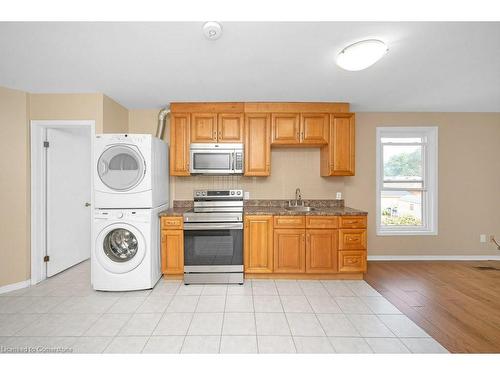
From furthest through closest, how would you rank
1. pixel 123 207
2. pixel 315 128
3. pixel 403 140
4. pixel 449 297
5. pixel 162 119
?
pixel 403 140, pixel 162 119, pixel 315 128, pixel 123 207, pixel 449 297

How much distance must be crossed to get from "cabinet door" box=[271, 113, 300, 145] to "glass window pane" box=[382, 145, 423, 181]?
5.89 ft

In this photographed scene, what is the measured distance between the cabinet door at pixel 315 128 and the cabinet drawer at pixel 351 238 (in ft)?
4.25

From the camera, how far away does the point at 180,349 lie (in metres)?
1.75

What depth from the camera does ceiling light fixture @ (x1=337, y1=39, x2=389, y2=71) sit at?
72.3 inches

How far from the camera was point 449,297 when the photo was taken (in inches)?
102

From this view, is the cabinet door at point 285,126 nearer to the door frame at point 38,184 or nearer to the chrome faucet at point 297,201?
the chrome faucet at point 297,201

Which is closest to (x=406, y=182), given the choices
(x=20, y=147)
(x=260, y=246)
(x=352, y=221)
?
(x=352, y=221)

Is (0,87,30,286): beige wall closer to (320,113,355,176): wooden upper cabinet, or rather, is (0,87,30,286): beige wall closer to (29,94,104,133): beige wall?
(29,94,104,133): beige wall

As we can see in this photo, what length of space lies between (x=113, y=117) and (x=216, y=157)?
1.53m

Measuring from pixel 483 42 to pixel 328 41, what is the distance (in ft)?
4.36

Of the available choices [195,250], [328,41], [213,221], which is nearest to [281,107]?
[328,41]

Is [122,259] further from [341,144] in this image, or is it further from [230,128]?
[341,144]

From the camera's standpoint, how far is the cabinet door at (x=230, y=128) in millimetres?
3242

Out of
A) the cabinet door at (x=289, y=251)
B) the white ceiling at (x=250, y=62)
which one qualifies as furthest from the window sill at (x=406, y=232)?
the white ceiling at (x=250, y=62)
